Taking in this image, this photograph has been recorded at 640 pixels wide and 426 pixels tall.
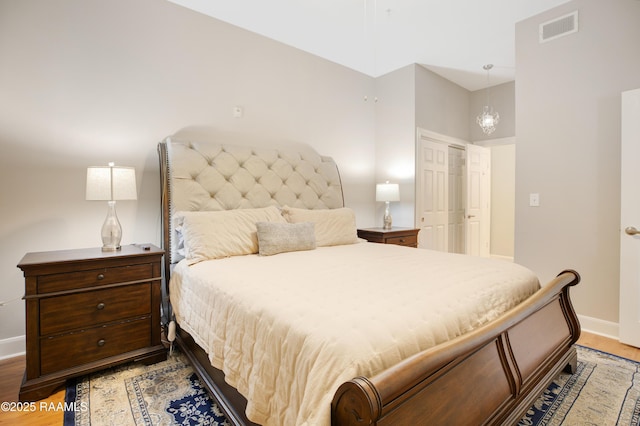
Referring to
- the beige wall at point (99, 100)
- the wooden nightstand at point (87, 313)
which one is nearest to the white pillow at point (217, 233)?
the wooden nightstand at point (87, 313)

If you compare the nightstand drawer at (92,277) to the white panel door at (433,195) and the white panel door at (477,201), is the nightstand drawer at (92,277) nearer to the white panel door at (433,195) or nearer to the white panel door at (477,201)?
the white panel door at (433,195)

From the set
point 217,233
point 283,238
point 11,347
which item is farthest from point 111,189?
point 11,347

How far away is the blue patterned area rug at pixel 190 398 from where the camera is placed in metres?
1.60

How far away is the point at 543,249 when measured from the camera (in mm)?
3016

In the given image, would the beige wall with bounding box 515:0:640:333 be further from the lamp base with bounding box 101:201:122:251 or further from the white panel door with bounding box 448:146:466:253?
the lamp base with bounding box 101:201:122:251

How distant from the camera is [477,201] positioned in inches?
201

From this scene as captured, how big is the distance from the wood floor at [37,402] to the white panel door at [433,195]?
2008mm

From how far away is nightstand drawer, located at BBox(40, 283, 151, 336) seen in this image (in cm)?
182

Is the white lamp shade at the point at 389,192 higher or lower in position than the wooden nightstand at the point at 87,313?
higher

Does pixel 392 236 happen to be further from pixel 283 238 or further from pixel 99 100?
pixel 99 100

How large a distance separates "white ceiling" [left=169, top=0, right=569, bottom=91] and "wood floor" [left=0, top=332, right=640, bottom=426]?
288 centimetres

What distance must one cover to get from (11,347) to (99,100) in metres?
1.82

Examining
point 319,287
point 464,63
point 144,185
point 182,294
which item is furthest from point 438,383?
point 464,63

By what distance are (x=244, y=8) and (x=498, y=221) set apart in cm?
557
